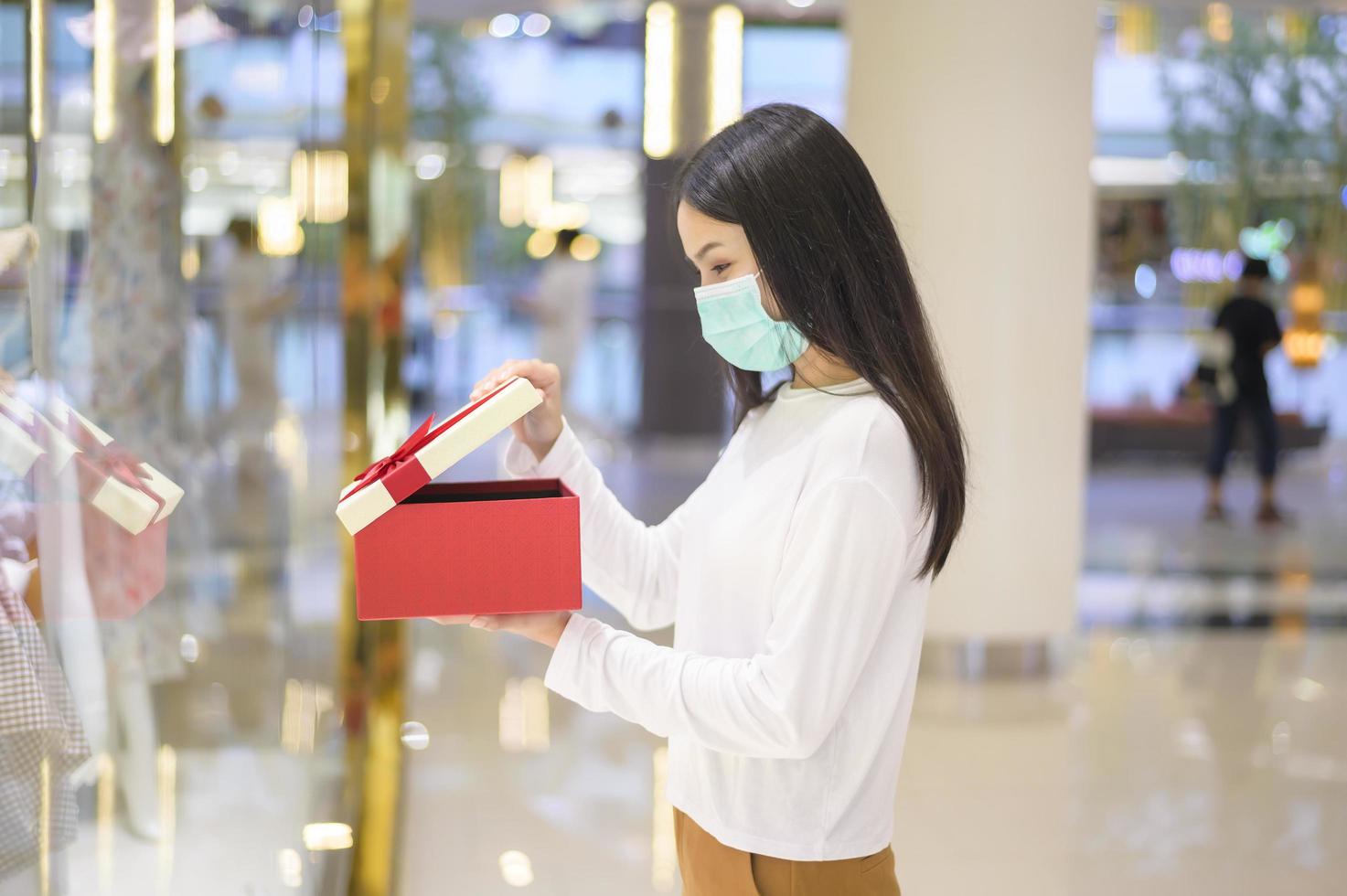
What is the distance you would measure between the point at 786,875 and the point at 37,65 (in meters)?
1.11

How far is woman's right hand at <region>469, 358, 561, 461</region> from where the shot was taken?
153cm

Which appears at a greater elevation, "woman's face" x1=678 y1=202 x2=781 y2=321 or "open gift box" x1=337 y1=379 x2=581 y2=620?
"woman's face" x1=678 y1=202 x2=781 y2=321

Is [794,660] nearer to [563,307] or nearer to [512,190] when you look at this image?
[563,307]

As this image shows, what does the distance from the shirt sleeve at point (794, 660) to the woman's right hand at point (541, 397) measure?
33cm

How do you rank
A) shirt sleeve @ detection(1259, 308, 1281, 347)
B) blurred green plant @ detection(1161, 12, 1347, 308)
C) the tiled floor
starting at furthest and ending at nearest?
blurred green plant @ detection(1161, 12, 1347, 308) < shirt sleeve @ detection(1259, 308, 1281, 347) < the tiled floor

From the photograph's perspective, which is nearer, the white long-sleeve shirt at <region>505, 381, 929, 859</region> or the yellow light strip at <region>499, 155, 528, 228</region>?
the white long-sleeve shirt at <region>505, 381, 929, 859</region>

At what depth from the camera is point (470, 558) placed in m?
1.33

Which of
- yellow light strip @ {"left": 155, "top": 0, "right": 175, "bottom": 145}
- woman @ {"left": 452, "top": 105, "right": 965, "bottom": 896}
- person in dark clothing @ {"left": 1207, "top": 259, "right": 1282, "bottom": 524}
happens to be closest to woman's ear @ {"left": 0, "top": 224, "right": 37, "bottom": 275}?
woman @ {"left": 452, "top": 105, "right": 965, "bottom": 896}

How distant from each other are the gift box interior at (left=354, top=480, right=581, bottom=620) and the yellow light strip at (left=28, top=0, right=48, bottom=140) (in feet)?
1.70

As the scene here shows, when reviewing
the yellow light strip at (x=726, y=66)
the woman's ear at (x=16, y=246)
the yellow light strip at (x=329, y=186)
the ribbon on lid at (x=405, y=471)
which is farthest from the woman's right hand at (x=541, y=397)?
the yellow light strip at (x=726, y=66)

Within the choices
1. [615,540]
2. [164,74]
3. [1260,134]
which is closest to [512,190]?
[1260,134]

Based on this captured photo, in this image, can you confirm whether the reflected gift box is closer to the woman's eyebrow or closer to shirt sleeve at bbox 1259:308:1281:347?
the woman's eyebrow

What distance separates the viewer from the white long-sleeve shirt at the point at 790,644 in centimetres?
128

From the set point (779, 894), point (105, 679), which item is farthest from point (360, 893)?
point (779, 894)
